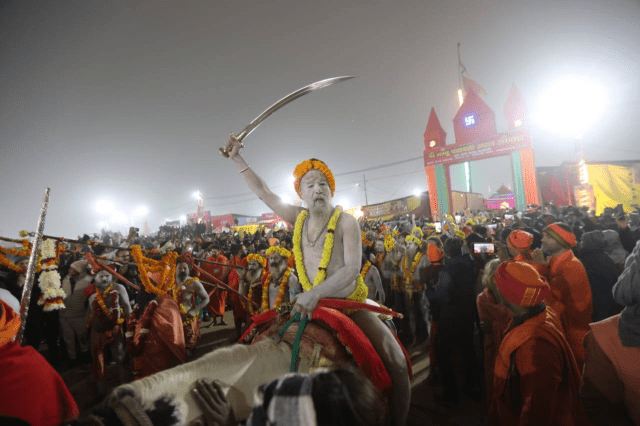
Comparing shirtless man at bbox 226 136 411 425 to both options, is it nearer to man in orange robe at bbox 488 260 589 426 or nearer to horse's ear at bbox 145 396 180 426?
man in orange robe at bbox 488 260 589 426

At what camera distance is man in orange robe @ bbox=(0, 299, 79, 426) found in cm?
196

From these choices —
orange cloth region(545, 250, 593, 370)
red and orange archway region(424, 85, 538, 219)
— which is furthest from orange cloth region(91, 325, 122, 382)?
red and orange archway region(424, 85, 538, 219)

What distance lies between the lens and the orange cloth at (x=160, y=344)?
4.39 meters

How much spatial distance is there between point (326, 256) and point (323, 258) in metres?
0.04

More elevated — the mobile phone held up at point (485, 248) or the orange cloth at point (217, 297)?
the mobile phone held up at point (485, 248)

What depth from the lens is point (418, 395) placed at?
17.1 ft

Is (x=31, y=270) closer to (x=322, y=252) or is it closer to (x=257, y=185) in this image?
(x=257, y=185)

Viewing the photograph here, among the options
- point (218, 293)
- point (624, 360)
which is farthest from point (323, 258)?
point (218, 293)

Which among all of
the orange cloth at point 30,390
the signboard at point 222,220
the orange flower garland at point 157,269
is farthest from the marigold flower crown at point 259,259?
the signboard at point 222,220

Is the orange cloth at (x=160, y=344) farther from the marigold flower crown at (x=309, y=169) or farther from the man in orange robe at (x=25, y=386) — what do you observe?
the marigold flower crown at (x=309, y=169)

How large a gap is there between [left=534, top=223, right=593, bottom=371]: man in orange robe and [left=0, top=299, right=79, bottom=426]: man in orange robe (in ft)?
17.9

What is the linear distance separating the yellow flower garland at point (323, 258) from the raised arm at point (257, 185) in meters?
0.17

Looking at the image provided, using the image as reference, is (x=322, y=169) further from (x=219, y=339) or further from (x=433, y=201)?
(x=433, y=201)

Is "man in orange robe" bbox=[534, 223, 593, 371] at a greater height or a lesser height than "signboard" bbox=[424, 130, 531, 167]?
lesser
